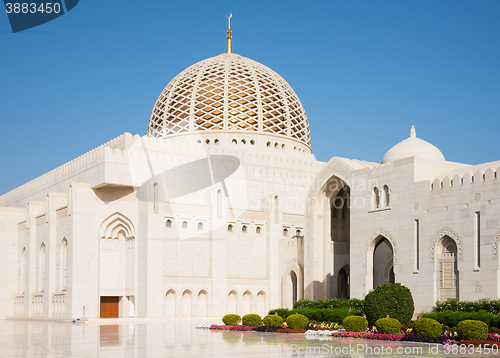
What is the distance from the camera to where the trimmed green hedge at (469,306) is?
56.4ft

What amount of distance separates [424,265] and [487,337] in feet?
23.2

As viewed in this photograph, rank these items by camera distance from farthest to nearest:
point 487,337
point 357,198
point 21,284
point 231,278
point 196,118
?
point 196,118 < point 21,284 < point 231,278 < point 357,198 < point 487,337

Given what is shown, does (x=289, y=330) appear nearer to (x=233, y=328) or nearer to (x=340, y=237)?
(x=233, y=328)

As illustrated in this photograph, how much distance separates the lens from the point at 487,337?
13.1m

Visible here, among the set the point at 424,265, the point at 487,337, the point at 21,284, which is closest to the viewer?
the point at 487,337

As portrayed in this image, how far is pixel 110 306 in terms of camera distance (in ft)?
82.3

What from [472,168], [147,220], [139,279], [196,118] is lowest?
[139,279]


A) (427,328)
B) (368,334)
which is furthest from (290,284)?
(427,328)

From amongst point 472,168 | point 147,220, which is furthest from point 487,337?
point 147,220

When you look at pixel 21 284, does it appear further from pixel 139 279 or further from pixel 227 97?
pixel 227 97

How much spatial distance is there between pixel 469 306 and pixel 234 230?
1250cm

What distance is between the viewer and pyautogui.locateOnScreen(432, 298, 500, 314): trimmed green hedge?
1718 cm

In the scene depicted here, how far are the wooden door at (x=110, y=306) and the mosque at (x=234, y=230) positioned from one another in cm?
5

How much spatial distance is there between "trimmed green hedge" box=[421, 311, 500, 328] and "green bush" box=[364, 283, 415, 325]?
1044 mm
